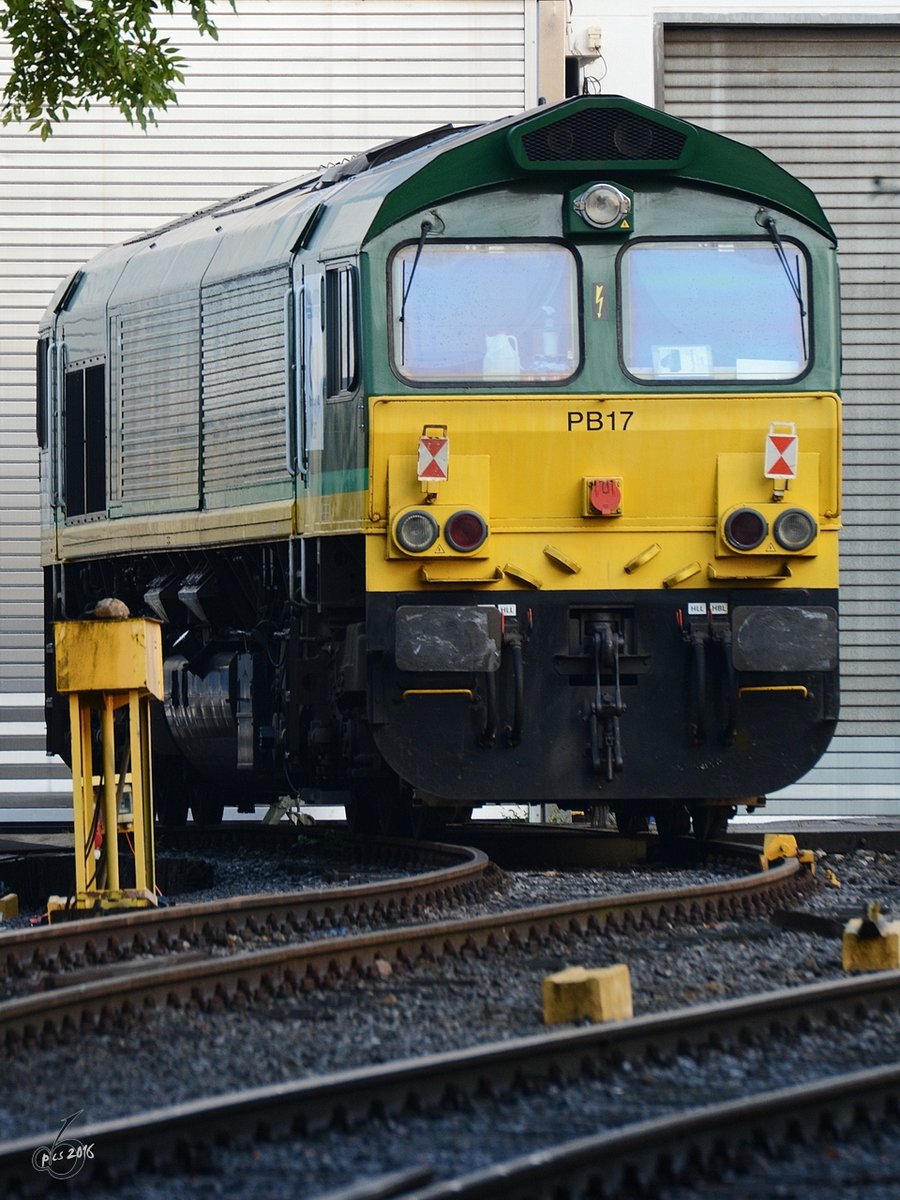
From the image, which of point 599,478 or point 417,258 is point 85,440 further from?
point 599,478

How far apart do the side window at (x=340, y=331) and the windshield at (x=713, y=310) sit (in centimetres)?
126

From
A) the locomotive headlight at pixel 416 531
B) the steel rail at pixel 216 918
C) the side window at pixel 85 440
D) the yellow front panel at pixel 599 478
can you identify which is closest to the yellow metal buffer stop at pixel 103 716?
the steel rail at pixel 216 918

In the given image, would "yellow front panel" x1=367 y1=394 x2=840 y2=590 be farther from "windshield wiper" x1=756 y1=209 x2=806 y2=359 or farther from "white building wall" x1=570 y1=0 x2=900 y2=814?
"white building wall" x1=570 y1=0 x2=900 y2=814

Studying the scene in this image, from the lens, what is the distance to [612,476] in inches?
390

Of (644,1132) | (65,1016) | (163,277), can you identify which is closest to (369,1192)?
(644,1132)

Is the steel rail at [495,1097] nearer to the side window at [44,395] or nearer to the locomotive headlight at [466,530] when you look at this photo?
the locomotive headlight at [466,530]

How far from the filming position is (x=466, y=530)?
9.72 m

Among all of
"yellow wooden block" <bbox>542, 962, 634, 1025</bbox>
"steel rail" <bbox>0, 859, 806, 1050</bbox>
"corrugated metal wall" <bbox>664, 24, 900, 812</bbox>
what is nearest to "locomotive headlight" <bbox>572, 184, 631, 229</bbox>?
"steel rail" <bbox>0, 859, 806, 1050</bbox>

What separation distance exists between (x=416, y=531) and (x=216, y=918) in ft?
8.58

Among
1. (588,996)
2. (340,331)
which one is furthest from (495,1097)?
(340,331)

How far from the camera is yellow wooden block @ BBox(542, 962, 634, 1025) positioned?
573 centimetres

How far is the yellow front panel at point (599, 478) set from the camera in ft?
32.0

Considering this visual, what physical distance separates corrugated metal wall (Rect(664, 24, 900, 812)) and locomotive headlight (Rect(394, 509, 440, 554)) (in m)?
8.76

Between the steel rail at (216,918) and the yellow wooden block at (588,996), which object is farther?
the steel rail at (216,918)
